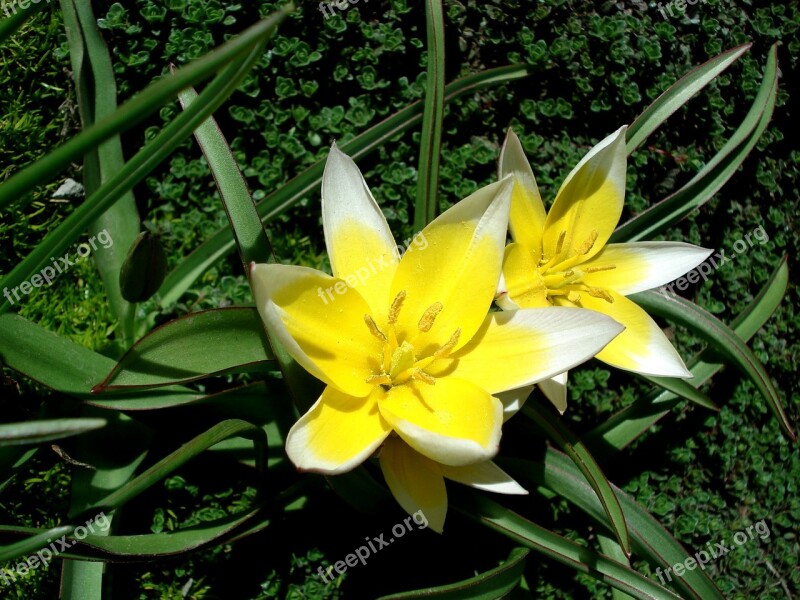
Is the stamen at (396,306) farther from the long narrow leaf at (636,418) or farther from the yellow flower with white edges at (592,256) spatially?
the long narrow leaf at (636,418)

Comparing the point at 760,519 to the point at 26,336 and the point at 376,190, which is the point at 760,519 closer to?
the point at 376,190

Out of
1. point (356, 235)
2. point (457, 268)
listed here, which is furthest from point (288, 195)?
point (457, 268)

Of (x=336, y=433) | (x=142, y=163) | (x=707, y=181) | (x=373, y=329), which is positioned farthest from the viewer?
(x=707, y=181)

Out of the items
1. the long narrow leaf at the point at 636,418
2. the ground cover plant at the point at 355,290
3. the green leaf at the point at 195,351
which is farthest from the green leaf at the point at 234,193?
the long narrow leaf at the point at 636,418

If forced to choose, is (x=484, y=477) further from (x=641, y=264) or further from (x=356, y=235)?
(x=641, y=264)

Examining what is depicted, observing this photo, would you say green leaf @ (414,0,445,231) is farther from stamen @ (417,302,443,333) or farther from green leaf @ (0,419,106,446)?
green leaf @ (0,419,106,446)

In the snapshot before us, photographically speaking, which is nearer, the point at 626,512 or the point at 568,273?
the point at 568,273

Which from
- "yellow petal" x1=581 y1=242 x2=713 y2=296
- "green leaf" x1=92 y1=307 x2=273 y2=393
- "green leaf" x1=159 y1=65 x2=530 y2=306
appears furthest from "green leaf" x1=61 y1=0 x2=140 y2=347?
"yellow petal" x1=581 y1=242 x2=713 y2=296
